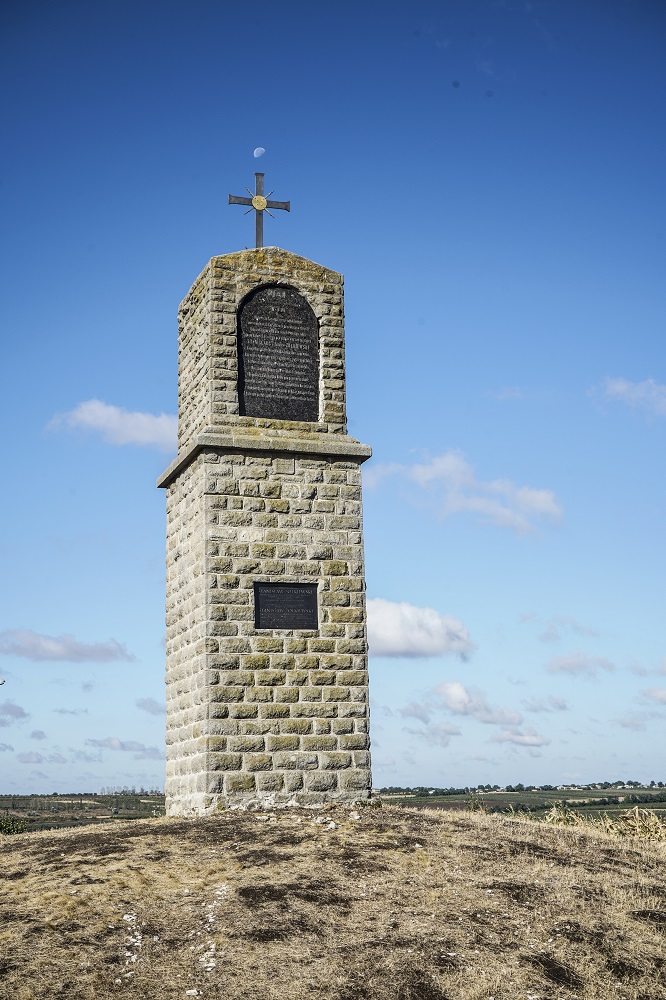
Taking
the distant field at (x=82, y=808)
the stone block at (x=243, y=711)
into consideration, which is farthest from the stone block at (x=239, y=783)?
the distant field at (x=82, y=808)

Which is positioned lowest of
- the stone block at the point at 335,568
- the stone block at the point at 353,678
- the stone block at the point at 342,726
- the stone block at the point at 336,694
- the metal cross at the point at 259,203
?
the stone block at the point at 342,726

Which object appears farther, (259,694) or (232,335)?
(232,335)

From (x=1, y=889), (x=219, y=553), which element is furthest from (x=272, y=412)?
(x=1, y=889)

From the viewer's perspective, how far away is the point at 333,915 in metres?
8.73

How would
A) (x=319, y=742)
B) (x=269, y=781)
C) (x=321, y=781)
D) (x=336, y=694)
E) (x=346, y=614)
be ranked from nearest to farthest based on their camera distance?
(x=269, y=781) < (x=321, y=781) < (x=319, y=742) < (x=336, y=694) < (x=346, y=614)

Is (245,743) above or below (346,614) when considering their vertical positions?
below

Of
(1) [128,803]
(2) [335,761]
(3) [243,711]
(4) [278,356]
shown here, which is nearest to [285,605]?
(3) [243,711]

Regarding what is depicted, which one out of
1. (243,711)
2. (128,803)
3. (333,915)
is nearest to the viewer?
(333,915)

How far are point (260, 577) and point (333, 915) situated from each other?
5.37 metres

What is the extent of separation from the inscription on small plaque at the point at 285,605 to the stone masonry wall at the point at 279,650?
99mm

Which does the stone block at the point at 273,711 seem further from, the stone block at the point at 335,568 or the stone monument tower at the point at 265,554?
the stone block at the point at 335,568

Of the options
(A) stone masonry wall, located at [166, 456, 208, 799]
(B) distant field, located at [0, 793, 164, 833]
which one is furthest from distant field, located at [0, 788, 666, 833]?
(A) stone masonry wall, located at [166, 456, 208, 799]

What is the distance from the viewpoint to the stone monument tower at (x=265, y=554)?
1295cm

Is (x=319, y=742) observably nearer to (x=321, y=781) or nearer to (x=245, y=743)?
(x=321, y=781)
